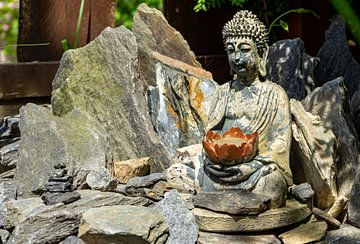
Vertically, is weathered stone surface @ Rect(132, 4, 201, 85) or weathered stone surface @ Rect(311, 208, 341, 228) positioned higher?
weathered stone surface @ Rect(132, 4, 201, 85)

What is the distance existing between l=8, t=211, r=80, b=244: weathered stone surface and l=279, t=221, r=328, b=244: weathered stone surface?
1.05 m

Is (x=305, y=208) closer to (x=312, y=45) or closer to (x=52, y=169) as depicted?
(x=52, y=169)

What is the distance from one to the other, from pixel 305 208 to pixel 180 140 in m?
1.14

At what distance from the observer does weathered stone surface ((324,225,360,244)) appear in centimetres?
317

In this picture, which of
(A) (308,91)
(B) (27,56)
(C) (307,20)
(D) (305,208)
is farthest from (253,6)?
(D) (305,208)

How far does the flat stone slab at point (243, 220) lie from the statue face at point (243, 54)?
2.61 ft

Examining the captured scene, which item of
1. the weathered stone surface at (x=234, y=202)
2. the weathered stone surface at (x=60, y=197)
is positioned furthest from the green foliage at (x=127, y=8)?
the weathered stone surface at (x=234, y=202)

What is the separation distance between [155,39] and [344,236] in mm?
2079

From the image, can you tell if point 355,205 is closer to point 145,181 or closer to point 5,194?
point 145,181

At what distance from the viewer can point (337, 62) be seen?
4.75 meters

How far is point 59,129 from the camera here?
4047 millimetres

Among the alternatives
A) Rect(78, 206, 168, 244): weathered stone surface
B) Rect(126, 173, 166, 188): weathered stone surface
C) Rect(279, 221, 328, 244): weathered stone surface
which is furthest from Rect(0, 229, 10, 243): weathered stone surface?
Rect(279, 221, 328, 244): weathered stone surface

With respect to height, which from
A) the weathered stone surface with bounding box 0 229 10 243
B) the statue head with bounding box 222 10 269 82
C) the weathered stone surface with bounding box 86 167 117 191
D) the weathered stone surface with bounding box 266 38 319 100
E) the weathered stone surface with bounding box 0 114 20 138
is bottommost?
the weathered stone surface with bounding box 0 229 10 243

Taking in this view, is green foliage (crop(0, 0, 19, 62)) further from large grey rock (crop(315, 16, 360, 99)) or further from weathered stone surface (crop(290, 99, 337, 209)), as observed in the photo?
weathered stone surface (crop(290, 99, 337, 209))
